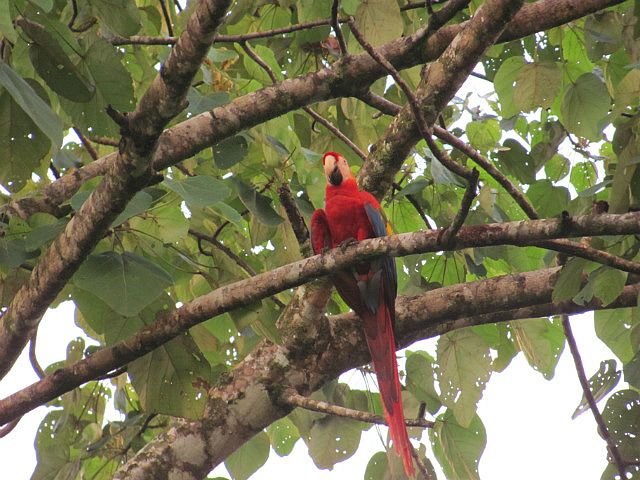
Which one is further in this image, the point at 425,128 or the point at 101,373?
the point at 101,373

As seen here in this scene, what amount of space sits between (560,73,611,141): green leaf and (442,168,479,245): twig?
952 millimetres

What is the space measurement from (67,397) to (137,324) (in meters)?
0.72

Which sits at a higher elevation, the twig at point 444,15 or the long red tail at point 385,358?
the twig at point 444,15

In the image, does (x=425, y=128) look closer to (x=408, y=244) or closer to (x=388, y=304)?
(x=408, y=244)

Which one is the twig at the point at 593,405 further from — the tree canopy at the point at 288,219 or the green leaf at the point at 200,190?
the green leaf at the point at 200,190

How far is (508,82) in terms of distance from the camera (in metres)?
2.73

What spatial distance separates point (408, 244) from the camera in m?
1.88

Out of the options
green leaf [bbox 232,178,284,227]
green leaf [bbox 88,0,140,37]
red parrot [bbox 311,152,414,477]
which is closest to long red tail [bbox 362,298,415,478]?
red parrot [bbox 311,152,414,477]

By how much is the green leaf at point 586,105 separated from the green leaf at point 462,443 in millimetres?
1063

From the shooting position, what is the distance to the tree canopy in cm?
182

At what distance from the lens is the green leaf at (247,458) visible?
3023 mm

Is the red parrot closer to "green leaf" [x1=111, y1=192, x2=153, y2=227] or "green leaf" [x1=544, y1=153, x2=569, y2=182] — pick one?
"green leaf" [x1=111, y1=192, x2=153, y2=227]

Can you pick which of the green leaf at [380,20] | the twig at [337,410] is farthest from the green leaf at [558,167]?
the twig at [337,410]

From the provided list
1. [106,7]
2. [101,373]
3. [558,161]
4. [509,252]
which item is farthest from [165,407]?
[558,161]
